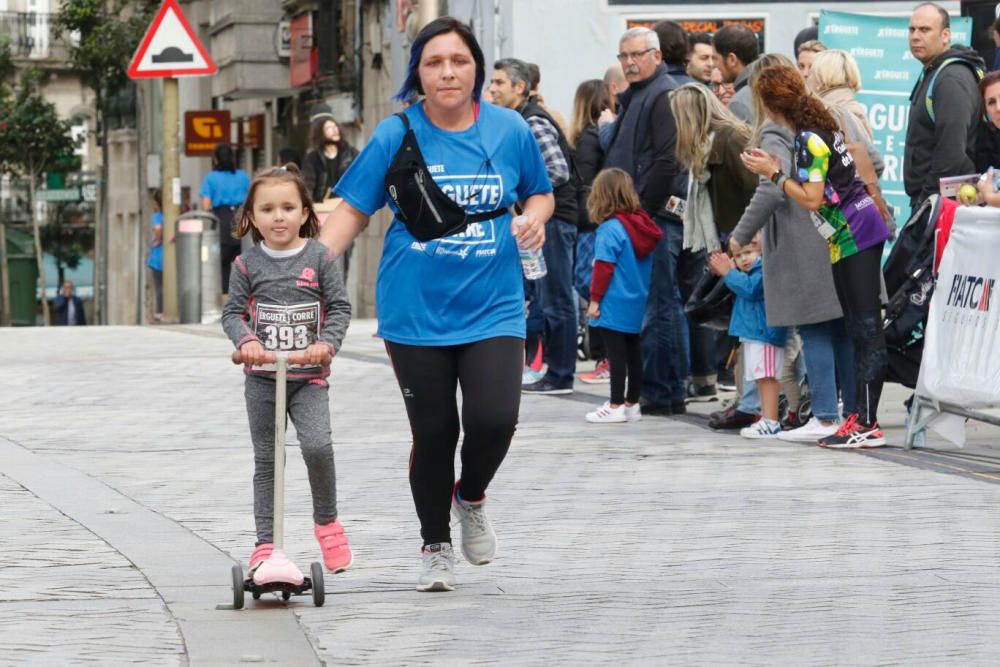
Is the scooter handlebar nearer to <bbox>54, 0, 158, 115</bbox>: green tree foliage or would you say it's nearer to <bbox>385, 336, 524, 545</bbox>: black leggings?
<bbox>385, 336, 524, 545</bbox>: black leggings

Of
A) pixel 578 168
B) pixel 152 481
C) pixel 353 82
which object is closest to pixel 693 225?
pixel 578 168

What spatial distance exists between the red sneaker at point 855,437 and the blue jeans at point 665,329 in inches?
65.3

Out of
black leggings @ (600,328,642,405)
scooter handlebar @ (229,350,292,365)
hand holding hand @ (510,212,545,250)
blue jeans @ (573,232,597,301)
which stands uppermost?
hand holding hand @ (510,212,545,250)

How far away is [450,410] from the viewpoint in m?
6.87

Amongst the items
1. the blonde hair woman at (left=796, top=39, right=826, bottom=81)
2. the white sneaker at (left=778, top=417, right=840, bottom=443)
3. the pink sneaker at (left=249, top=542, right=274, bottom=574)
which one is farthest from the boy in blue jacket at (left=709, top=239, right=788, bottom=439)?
the pink sneaker at (left=249, top=542, right=274, bottom=574)

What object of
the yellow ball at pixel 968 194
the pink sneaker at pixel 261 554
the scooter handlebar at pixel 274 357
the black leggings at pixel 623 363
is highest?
the yellow ball at pixel 968 194

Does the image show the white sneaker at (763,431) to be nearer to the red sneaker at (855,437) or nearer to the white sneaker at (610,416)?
the red sneaker at (855,437)

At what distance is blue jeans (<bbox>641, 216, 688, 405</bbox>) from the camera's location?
12.1 meters

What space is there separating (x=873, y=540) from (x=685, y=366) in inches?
185

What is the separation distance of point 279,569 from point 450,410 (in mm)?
770

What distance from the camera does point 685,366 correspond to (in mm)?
12305

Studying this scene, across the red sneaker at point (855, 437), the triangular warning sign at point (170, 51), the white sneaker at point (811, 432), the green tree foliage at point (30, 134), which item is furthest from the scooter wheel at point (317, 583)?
the green tree foliage at point (30, 134)

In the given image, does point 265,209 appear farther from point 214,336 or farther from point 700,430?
point 214,336

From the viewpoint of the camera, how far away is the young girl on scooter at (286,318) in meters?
6.63
